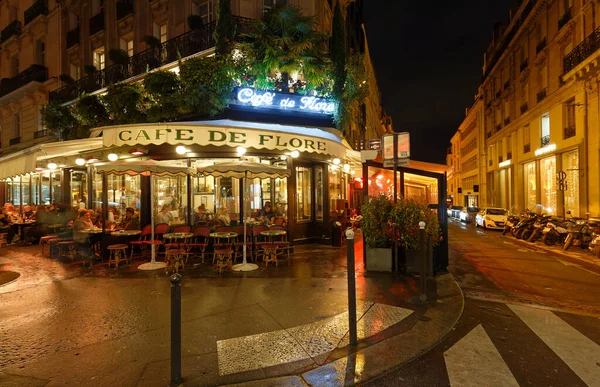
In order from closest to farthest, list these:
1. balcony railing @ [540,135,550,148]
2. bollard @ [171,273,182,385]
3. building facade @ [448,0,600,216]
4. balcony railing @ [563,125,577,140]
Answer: bollard @ [171,273,182,385] < building facade @ [448,0,600,216] < balcony railing @ [563,125,577,140] < balcony railing @ [540,135,550,148]

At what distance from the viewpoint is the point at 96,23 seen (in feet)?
59.3

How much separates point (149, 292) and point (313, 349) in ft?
12.7

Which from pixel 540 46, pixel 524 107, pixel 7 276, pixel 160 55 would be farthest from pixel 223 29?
pixel 524 107

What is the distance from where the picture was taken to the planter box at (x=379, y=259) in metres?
7.62

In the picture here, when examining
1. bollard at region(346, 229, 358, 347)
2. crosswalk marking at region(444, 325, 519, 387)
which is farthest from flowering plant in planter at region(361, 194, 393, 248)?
bollard at region(346, 229, 358, 347)

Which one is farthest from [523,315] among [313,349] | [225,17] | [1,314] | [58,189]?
[58,189]

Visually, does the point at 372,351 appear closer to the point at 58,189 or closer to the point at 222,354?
the point at 222,354

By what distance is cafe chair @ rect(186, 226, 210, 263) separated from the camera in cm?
924

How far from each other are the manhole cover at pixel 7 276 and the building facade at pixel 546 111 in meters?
21.3

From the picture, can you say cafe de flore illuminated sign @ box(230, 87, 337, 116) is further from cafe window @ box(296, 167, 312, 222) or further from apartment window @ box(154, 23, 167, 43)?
apartment window @ box(154, 23, 167, 43)

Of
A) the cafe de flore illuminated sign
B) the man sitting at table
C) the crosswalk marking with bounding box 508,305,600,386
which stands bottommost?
the crosswalk marking with bounding box 508,305,600,386

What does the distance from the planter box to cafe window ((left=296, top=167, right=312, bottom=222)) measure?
479 centimetres

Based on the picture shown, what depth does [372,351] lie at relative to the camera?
4.04 metres

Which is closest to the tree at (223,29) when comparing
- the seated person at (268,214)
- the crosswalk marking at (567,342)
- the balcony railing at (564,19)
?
the seated person at (268,214)
